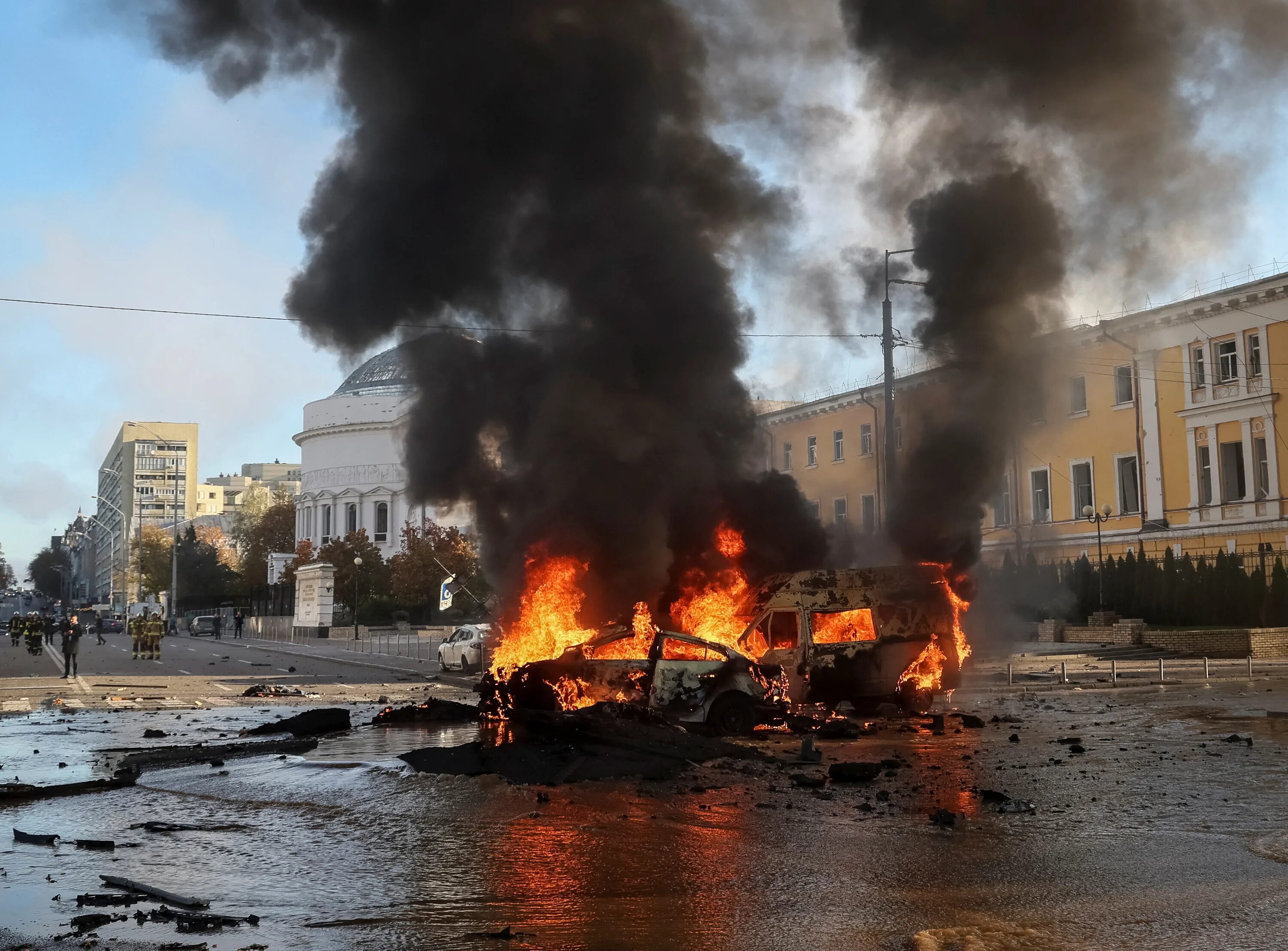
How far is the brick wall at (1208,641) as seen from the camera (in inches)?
1281

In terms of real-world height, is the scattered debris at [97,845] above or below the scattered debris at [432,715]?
below

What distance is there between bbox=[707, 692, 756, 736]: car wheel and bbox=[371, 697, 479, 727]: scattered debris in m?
3.70

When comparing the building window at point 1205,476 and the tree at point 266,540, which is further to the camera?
the tree at point 266,540

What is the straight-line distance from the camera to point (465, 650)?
101 ft

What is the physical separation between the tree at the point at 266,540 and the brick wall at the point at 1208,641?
71.7 meters

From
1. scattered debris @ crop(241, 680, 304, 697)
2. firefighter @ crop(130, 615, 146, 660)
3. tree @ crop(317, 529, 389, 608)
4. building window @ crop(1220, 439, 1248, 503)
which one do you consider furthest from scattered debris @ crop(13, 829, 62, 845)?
tree @ crop(317, 529, 389, 608)

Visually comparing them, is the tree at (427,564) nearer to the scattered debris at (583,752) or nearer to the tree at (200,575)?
the tree at (200,575)

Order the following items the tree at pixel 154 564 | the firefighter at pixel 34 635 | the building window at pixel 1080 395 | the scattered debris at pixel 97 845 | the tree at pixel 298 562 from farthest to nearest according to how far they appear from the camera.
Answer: the tree at pixel 154 564 → the tree at pixel 298 562 → the building window at pixel 1080 395 → the firefighter at pixel 34 635 → the scattered debris at pixel 97 845

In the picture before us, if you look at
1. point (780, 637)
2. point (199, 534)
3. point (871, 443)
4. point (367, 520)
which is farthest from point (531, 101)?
point (199, 534)

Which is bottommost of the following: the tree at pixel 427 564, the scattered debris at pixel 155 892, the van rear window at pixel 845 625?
the scattered debris at pixel 155 892

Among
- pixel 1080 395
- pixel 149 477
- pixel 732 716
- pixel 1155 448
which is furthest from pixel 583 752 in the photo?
pixel 149 477

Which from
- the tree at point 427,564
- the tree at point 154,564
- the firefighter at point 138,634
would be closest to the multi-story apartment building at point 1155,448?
the firefighter at point 138,634

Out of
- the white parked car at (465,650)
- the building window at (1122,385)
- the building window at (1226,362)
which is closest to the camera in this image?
the white parked car at (465,650)

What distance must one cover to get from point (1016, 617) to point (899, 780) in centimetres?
2643
